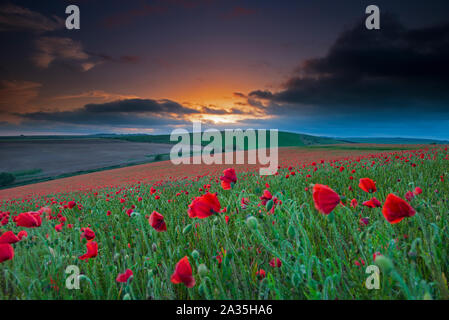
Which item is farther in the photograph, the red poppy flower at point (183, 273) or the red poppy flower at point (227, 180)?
the red poppy flower at point (227, 180)

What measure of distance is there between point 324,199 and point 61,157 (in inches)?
2533

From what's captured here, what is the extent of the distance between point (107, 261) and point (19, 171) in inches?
Result: 2159

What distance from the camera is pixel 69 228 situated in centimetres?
361

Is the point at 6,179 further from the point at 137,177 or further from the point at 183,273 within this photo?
the point at 183,273

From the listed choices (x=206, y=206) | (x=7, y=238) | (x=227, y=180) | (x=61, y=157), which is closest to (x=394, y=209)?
(x=206, y=206)

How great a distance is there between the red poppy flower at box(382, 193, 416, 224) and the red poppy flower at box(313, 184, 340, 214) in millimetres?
237

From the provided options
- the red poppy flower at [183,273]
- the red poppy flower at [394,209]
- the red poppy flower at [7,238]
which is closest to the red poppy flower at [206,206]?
the red poppy flower at [183,273]

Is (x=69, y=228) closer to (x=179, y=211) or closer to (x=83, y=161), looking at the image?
(x=179, y=211)

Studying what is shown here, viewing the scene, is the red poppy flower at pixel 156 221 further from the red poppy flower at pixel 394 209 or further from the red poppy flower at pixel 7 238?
the red poppy flower at pixel 394 209

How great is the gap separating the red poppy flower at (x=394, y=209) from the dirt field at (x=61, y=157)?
4753 centimetres

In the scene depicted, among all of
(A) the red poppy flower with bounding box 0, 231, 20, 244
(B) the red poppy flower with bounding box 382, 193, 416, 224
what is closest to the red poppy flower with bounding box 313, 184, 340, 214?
(B) the red poppy flower with bounding box 382, 193, 416, 224

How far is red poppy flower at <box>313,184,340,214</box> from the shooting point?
1.20 m

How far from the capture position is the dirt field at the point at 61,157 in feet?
143
